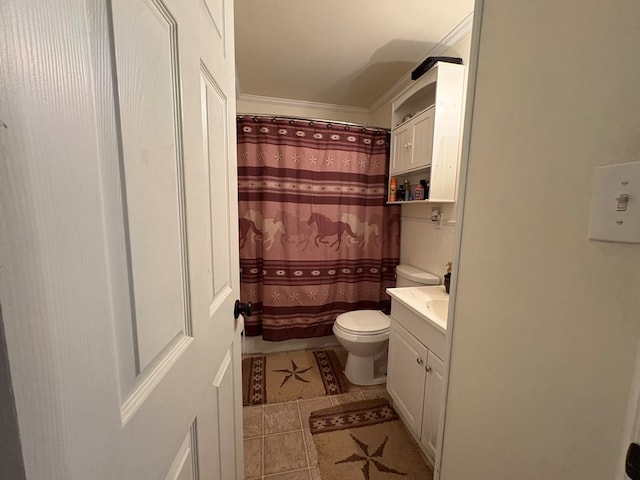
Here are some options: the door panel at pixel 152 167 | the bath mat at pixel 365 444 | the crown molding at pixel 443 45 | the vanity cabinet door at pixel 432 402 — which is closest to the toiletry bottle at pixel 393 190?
the crown molding at pixel 443 45

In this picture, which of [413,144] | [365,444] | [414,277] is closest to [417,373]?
[365,444]

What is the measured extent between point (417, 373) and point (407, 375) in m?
0.11

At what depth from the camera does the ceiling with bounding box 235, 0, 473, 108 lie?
139cm

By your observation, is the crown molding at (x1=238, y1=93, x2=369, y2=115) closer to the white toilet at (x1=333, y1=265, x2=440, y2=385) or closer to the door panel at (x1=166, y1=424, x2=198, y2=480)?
the white toilet at (x1=333, y1=265, x2=440, y2=385)

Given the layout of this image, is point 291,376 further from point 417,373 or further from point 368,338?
point 417,373

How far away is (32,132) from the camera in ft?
0.65

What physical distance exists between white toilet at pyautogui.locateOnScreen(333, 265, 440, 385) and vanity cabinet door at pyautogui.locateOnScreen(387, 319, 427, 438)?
7.1 inches

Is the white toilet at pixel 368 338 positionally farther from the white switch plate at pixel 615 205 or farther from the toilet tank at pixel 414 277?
the white switch plate at pixel 615 205

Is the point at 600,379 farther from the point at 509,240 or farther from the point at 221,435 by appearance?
the point at 221,435

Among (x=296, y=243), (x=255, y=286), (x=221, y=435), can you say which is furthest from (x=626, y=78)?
(x=255, y=286)

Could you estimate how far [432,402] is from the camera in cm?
119

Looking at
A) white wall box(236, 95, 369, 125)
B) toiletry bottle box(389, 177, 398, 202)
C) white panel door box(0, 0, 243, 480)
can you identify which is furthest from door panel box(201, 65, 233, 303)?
white wall box(236, 95, 369, 125)

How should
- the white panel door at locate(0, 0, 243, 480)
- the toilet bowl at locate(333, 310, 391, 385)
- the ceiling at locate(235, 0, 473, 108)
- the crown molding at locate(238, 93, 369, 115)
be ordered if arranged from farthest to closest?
the crown molding at locate(238, 93, 369, 115)
the toilet bowl at locate(333, 310, 391, 385)
the ceiling at locate(235, 0, 473, 108)
the white panel door at locate(0, 0, 243, 480)

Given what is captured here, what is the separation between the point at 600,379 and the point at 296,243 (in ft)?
6.07
